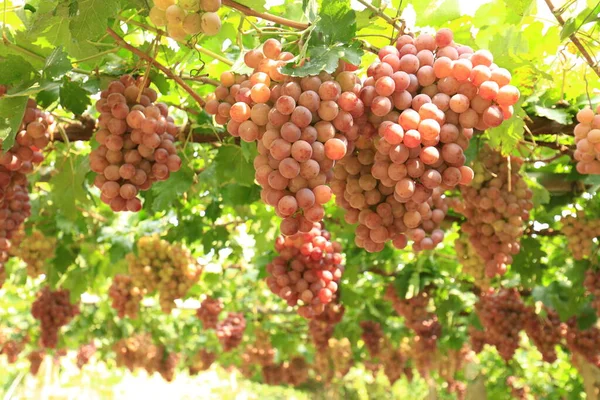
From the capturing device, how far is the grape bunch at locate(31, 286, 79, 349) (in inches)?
220

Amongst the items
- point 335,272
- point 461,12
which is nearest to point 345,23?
point 461,12

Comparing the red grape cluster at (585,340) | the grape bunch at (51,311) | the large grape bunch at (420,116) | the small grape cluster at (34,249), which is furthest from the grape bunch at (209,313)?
the large grape bunch at (420,116)

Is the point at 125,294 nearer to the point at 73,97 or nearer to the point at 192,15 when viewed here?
the point at 73,97

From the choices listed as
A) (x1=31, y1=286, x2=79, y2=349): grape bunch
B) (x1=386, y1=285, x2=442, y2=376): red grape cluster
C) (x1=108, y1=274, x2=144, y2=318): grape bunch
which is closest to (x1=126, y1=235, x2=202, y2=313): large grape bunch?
(x1=108, y1=274, x2=144, y2=318): grape bunch

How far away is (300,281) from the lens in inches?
114

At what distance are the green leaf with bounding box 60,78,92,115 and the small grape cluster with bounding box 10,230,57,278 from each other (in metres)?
Answer: 2.32

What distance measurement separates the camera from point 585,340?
5.36 meters

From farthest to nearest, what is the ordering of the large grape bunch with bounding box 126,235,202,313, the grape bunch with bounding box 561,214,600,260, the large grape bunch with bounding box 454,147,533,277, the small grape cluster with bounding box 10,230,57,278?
the large grape bunch with bounding box 126,235,202,313
the small grape cluster with bounding box 10,230,57,278
the grape bunch with bounding box 561,214,600,260
the large grape bunch with bounding box 454,147,533,277

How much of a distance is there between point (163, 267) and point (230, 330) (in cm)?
317

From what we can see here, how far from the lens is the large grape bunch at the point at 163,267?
4410 mm

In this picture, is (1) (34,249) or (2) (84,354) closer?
(1) (34,249)

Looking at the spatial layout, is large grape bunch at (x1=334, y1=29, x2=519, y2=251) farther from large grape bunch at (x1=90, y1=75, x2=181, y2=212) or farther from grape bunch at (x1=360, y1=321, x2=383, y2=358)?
grape bunch at (x1=360, y1=321, x2=383, y2=358)

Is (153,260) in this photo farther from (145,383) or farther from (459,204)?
(145,383)

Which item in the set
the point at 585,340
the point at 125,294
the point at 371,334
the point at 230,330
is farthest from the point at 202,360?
the point at 585,340
